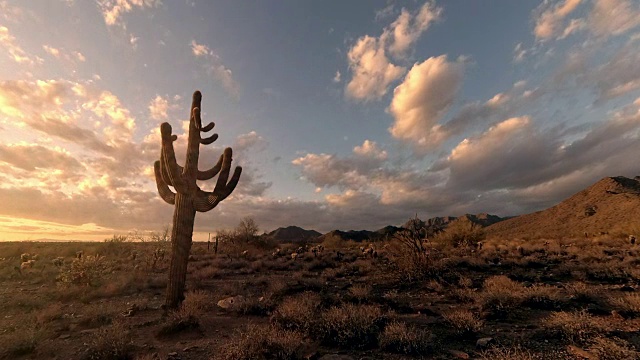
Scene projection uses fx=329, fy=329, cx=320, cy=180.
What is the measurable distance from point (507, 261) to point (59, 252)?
37.2 m

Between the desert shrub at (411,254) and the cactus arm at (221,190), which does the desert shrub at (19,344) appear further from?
the desert shrub at (411,254)

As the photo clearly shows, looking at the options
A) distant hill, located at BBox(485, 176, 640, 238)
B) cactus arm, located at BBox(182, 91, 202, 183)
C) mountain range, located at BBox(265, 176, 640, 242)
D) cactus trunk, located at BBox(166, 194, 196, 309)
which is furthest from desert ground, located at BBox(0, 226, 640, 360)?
distant hill, located at BBox(485, 176, 640, 238)

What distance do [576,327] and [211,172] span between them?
39.1ft

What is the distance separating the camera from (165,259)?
2281 centimetres

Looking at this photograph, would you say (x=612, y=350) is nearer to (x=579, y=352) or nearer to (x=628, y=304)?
(x=579, y=352)

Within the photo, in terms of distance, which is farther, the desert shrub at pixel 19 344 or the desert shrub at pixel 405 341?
the desert shrub at pixel 19 344

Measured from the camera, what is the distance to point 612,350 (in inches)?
204

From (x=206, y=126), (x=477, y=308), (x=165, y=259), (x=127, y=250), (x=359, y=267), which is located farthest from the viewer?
(x=127, y=250)

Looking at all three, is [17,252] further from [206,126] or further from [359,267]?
[359,267]

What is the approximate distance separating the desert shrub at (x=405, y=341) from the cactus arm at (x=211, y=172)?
30.0ft

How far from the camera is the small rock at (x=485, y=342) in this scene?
612 cm

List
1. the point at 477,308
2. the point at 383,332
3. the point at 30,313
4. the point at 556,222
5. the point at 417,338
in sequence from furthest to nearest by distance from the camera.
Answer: the point at 556,222
the point at 30,313
the point at 477,308
the point at 383,332
the point at 417,338

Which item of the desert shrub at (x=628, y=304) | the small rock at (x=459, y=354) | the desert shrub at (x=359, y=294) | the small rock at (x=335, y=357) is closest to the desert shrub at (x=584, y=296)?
the desert shrub at (x=628, y=304)

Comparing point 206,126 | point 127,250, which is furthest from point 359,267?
point 127,250
